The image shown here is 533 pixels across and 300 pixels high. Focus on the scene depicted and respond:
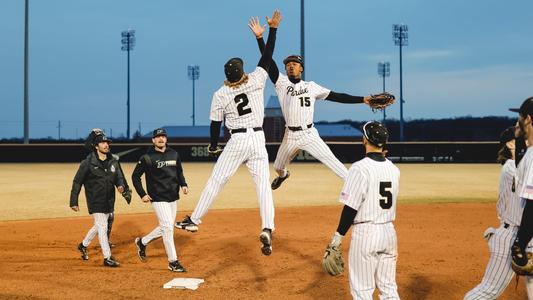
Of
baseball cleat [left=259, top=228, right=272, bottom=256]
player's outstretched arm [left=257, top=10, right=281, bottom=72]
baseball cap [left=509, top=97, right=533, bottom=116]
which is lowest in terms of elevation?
baseball cleat [left=259, top=228, right=272, bottom=256]

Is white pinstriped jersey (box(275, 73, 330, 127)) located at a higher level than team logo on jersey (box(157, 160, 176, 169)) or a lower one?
higher

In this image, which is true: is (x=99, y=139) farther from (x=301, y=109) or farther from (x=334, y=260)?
(x=334, y=260)

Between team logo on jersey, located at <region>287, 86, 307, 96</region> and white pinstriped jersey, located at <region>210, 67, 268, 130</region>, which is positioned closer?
white pinstriped jersey, located at <region>210, 67, 268, 130</region>

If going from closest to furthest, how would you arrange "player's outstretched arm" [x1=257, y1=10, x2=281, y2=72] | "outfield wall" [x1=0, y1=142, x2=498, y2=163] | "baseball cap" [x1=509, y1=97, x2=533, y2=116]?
"baseball cap" [x1=509, y1=97, x2=533, y2=116]
"player's outstretched arm" [x1=257, y1=10, x2=281, y2=72]
"outfield wall" [x1=0, y1=142, x2=498, y2=163]

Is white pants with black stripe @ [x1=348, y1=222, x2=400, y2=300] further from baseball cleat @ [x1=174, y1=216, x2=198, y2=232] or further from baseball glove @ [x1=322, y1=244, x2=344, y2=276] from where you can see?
baseball cleat @ [x1=174, y1=216, x2=198, y2=232]

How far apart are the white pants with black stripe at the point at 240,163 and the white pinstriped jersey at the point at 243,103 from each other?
0.14m

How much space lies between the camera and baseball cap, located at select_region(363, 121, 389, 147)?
3916 millimetres

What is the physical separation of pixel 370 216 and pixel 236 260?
4.00 m

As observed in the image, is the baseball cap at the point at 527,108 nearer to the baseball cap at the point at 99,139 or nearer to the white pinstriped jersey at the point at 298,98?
the white pinstriped jersey at the point at 298,98

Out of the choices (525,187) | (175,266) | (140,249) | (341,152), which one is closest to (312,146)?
(175,266)

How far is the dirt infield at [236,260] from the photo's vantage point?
5.99 meters

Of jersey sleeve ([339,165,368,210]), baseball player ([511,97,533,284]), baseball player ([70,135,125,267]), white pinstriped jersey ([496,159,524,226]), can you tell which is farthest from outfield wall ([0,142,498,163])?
baseball player ([511,97,533,284])

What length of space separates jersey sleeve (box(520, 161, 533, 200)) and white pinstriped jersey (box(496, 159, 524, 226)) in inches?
15.5

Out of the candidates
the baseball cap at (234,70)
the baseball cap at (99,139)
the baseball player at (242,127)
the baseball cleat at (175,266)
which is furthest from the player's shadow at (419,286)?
the baseball cap at (99,139)
